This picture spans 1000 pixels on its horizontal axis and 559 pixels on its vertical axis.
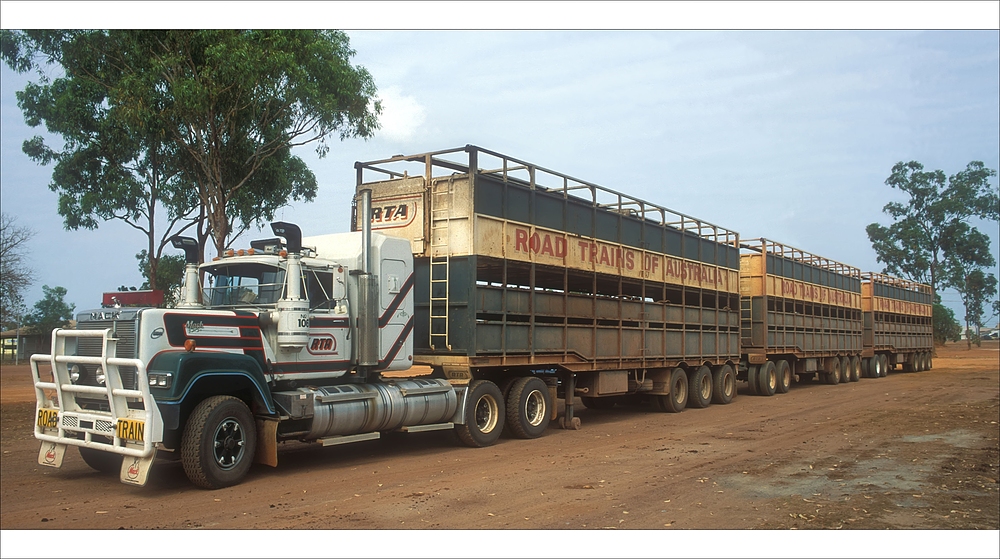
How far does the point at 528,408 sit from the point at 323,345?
432 cm

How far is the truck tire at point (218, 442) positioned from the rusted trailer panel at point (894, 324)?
30867 millimetres

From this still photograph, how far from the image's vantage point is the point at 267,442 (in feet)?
29.7

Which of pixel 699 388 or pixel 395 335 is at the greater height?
pixel 395 335

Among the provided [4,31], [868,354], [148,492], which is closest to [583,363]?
[148,492]

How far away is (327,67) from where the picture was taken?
52.3 ft

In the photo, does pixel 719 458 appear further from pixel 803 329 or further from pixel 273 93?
pixel 803 329

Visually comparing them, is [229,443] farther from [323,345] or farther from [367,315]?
[367,315]

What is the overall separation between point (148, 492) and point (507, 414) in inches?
234

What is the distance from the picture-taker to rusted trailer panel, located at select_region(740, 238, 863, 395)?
2317 cm

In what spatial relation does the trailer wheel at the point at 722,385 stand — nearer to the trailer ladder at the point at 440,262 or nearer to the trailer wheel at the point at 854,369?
the trailer ladder at the point at 440,262

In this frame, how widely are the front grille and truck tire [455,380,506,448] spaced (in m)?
5.09

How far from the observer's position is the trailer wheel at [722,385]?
20.0m

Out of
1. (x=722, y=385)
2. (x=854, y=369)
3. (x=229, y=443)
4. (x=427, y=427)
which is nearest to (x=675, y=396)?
(x=722, y=385)

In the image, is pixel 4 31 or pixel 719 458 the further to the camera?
pixel 4 31
